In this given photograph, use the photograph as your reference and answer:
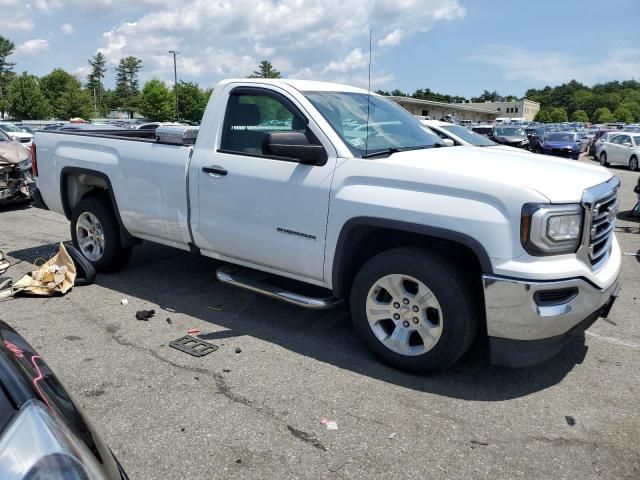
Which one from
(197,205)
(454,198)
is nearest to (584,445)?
(454,198)

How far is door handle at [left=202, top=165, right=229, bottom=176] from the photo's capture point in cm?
473

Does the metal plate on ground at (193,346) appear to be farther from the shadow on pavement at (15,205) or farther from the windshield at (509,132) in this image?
the windshield at (509,132)

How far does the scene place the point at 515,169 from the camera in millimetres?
3760

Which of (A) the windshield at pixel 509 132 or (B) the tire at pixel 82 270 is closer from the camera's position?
(B) the tire at pixel 82 270

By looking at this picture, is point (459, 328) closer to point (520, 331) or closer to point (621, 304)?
point (520, 331)

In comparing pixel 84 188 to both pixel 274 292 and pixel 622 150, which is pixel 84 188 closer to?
pixel 274 292

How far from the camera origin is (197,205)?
16.3ft

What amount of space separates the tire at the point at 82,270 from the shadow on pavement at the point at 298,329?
0.50 feet

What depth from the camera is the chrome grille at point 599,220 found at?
3.49m

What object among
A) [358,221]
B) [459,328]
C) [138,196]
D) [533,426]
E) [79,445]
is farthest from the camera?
[138,196]

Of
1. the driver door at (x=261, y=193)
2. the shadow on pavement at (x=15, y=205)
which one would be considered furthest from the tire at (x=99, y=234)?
the shadow on pavement at (x=15, y=205)

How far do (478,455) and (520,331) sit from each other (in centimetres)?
82

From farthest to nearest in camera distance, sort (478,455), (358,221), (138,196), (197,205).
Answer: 1. (138,196)
2. (197,205)
3. (358,221)
4. (478,455)

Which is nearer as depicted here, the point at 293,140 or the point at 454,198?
the point at 454,198
